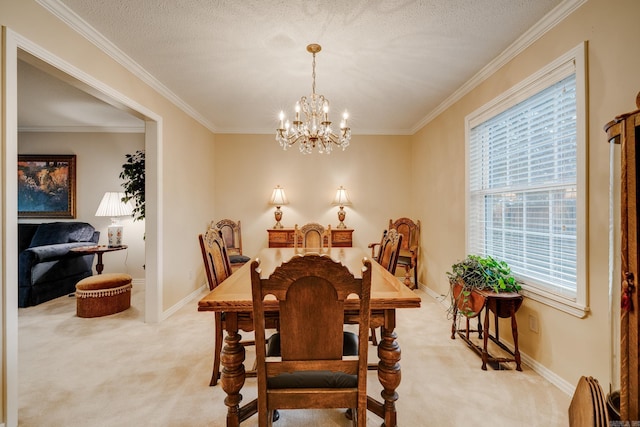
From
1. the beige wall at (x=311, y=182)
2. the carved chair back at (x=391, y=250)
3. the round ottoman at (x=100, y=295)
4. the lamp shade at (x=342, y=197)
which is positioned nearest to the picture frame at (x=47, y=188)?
the round ottoman at (x=100, y=295)

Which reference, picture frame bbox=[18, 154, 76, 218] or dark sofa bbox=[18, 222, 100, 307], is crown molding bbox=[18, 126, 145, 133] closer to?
A: picture frame bbox=[18, 154, 76, 218]

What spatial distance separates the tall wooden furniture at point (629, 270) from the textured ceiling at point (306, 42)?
151 cm

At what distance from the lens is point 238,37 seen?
90.1 inches

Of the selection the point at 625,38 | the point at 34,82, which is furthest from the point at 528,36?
the point at 34,82

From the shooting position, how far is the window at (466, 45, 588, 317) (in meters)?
1.86

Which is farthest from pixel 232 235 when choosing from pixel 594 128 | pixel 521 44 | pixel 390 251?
pixel 594 128

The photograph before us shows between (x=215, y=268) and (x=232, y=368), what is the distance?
0.83 meters

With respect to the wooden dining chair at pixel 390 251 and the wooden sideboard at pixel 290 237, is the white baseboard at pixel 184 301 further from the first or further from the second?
the wooden dining chair at pixel 390 251

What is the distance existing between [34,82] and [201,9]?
2.57 metres

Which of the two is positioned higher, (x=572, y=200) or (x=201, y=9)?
(x=201, y=9)

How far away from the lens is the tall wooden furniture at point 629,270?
3.04 ft

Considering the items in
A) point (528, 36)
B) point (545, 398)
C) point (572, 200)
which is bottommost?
point (545, 398)

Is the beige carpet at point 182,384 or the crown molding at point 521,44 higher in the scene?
the crown molding at point 521,44

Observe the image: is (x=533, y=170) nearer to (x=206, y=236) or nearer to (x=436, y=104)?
(x=436, y=104)
